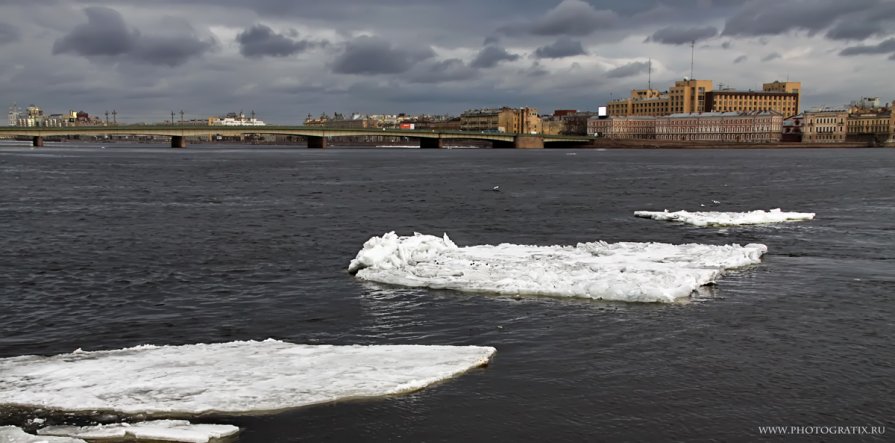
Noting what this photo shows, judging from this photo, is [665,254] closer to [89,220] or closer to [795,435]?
[795,435]

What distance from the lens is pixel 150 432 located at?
9781 mm

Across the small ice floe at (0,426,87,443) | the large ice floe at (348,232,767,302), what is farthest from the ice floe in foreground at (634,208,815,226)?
the small ice floe at (0,426,87,443)

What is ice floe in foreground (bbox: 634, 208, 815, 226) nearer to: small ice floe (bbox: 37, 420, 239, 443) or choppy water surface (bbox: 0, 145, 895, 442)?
choppy water surface (bbox: 0, 145, 895, 442)

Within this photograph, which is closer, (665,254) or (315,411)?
(315,411)

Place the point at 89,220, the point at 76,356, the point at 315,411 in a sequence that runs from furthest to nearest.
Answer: the point at 89,220
the point at 76,356
the point at 315,411

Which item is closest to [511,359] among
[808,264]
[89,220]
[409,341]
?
[409,341]

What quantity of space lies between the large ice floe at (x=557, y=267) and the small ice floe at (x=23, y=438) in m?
10.5

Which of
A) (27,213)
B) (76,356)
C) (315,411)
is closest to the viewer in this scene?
(315,411)

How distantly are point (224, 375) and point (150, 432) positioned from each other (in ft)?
7.34

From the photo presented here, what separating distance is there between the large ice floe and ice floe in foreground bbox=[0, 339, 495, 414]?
5190mm

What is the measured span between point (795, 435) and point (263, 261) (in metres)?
16.6

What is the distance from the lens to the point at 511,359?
43.8 ft

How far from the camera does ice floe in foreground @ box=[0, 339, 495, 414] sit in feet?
35.9

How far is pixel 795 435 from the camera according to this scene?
404 inches
